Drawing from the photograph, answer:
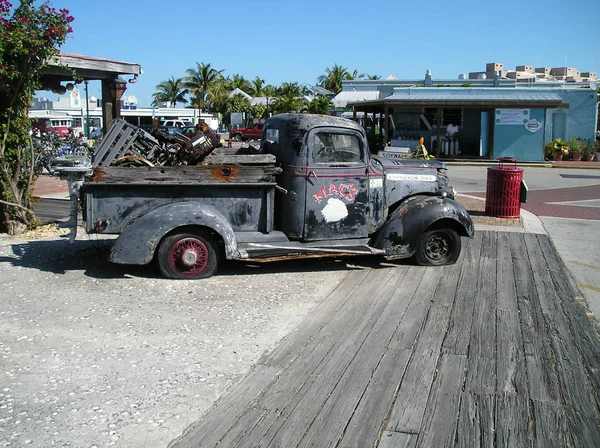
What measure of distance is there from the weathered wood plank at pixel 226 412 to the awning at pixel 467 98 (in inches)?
903

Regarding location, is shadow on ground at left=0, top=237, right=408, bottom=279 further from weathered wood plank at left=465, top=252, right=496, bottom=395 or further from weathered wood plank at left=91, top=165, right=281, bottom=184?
weathered wood plank at left=465, top=252, right=496, bottom=395

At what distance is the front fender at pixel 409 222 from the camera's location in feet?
26.3

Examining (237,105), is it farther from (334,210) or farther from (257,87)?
(334,210)

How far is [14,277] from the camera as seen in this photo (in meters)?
7.52

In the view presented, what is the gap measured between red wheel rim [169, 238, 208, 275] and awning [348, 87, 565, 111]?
67.2 feet

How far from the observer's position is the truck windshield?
7824mm

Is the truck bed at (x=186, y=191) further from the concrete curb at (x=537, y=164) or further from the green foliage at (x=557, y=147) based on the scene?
the green foliage at (x=557, y=147)

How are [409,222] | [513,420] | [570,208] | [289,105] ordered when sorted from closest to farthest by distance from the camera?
[513,420]
[409,222]
[570,208]
[289,105]

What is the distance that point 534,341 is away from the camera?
18.9 ft

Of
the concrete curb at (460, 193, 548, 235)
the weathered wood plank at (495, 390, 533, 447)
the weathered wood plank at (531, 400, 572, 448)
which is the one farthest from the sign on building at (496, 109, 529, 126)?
the weathered wood plank at (531, 400, 572, 448)

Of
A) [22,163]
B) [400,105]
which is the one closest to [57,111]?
[400,105]

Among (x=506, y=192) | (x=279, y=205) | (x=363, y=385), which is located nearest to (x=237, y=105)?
(x=506, y=192)

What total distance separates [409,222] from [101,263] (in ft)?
13.3

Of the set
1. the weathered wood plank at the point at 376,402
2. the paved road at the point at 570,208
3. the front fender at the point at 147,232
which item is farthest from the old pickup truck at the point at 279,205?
the weathered wood plank at the point at 376,402
